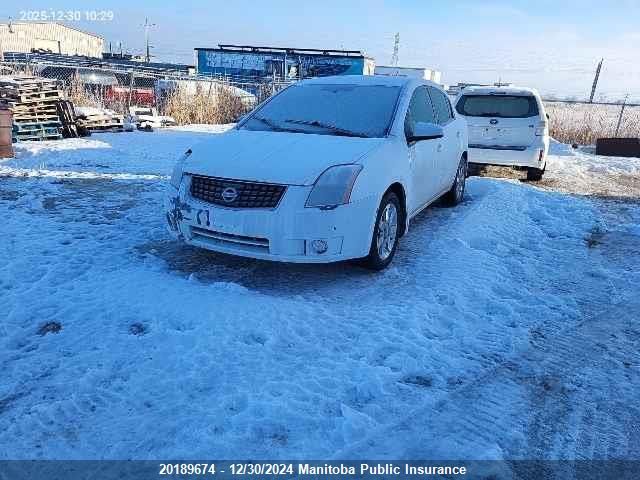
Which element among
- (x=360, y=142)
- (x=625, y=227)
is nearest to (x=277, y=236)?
(x=360, y=142)

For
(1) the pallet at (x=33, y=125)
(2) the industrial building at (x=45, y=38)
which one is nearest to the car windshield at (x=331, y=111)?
(1) the pallet at (x=33, y=125)

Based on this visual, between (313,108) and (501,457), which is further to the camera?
(313,108)

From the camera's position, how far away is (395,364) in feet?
9.88

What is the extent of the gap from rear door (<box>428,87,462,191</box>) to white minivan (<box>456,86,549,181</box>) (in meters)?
2.26

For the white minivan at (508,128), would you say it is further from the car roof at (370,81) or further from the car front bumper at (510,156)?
the car roof at (370,81)

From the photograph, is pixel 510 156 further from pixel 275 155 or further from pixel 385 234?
pixel 275 155

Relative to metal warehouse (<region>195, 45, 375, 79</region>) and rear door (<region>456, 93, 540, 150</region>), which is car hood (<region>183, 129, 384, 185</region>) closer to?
rear door (<region>456, 93, 540, 150</region>)

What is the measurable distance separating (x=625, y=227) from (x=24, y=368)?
6.58 metres

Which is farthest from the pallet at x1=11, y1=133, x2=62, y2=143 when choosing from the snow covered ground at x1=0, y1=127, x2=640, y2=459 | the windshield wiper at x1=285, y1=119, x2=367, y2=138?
the windshield wiper at x1=285, y1=119, x2=367, y2=138

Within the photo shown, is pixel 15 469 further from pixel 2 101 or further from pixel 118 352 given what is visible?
pixel 2 101

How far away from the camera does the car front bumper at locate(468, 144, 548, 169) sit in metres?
8.76

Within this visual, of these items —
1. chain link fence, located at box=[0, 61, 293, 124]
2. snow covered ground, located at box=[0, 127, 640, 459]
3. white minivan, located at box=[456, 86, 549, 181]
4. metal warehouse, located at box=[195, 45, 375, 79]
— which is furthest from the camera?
metal warehouse, located at box=[195, 45, 375, 79]

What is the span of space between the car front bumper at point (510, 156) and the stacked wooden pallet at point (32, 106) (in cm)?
891

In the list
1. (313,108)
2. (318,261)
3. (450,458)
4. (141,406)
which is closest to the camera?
(450,458)
